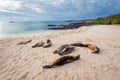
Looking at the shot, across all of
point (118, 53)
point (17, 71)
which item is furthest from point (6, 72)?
point (118, 53)

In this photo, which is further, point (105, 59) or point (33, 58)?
point (33, 58)

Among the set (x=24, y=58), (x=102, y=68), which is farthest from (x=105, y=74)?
(x=24, y=58)

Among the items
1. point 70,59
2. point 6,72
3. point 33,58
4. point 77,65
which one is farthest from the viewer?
point 33,58

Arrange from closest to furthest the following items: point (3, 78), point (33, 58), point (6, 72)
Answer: point (3, 78) < point (6, 72) < point (33, 58)

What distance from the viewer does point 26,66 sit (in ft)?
27.8

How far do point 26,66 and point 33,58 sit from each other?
1.45 metres

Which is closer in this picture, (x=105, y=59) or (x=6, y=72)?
(x=6, y=72)

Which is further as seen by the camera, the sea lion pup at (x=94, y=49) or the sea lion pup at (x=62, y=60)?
the sea lion pup at (x=94, y=49)

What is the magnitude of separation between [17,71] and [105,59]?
452cm

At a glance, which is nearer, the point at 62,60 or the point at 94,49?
the point at 62,60

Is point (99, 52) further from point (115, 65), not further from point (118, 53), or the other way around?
point (115, 65)

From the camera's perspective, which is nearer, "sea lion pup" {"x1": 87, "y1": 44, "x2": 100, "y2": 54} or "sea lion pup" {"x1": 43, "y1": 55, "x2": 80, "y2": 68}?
"sea lion pup" {"x1": 43, "y1": 55, "x2": 80, "y2": 68}

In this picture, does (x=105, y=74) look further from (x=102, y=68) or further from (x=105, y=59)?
(x=105, y=59)

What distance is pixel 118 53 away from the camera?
10258 mm
